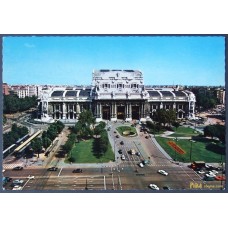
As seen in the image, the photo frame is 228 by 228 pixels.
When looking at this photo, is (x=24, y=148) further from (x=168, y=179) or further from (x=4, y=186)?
(x=168, y=179)

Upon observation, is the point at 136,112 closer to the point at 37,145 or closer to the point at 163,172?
the point at 163,172

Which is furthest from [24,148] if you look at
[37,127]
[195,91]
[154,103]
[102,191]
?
[195,91]

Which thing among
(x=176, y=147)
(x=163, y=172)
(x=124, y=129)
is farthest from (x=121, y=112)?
(x=163, y=172)

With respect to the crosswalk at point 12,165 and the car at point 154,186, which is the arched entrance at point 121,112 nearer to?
the car at point 154,186

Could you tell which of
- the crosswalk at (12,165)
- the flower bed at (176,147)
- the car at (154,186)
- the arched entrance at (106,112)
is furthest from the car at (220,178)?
the crosswalk at (12,165)

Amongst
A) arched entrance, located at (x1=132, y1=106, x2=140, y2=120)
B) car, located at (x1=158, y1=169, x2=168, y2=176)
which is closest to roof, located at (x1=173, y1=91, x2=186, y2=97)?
arched entrance, located at (x1=132, y1=106, x2=140, y2=120)
